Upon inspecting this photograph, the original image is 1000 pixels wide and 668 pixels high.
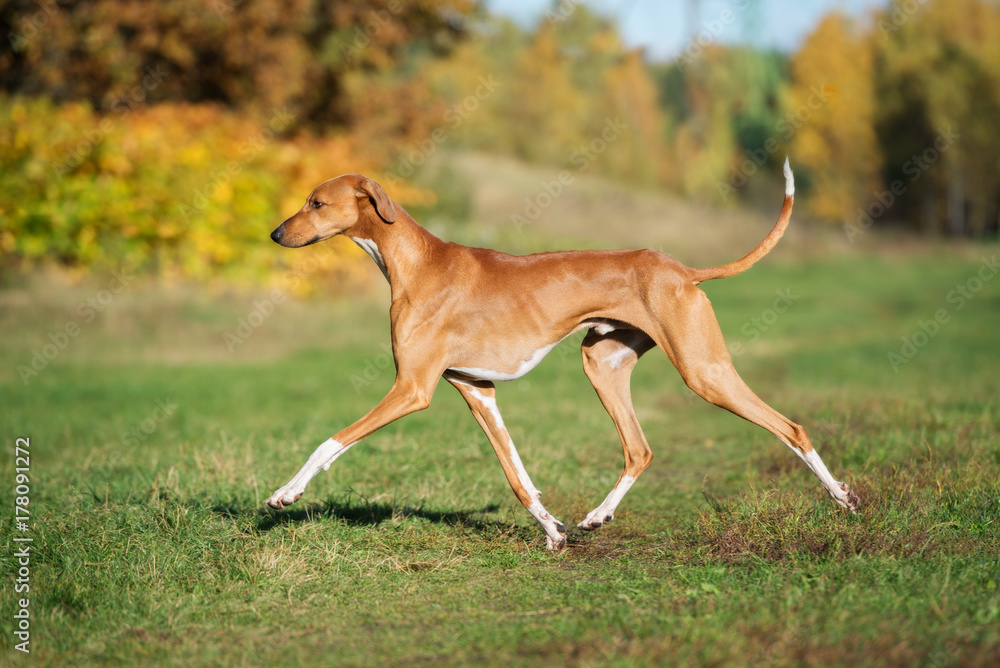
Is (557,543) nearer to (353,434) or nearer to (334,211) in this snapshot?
(353,434)

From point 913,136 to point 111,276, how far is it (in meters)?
32.2

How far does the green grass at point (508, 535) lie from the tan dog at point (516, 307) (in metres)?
0.58

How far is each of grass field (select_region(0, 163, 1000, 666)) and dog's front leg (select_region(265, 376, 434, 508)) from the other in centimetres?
32

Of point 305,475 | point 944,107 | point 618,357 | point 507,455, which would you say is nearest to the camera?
point 305,475

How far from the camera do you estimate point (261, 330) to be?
15648mm

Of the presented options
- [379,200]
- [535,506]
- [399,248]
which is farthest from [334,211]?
[535,506]

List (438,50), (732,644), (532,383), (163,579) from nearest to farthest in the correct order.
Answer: (732,644) < (163,579) < (532,383) < (438,50)

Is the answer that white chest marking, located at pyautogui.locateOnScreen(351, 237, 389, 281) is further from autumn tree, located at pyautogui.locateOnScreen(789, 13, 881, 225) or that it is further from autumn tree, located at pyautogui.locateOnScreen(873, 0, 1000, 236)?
autumn tree, located at pyautogui.locateOnScreen(789, 13, 881, 225)

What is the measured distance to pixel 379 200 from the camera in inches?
211

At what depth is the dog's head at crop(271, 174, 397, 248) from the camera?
541 cm

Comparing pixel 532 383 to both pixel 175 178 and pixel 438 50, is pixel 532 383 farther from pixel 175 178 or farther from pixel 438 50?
pixel 438 50

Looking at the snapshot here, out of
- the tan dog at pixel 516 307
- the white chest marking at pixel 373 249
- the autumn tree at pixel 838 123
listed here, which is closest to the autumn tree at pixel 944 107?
the autumn tree at pixel 838 123

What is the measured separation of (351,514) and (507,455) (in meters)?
1.11

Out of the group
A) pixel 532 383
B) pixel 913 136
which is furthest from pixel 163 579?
pixel 913 136
